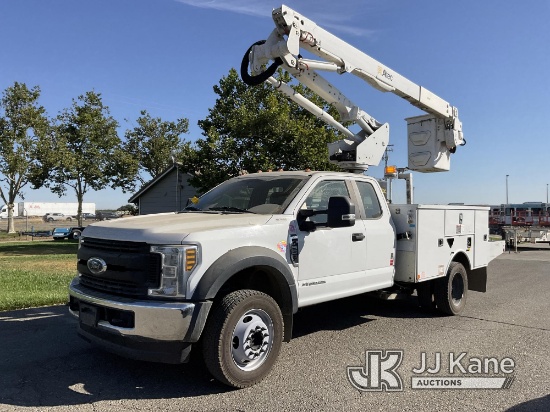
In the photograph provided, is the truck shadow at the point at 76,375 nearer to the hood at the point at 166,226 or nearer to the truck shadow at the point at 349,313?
the hood at the point at 166,226

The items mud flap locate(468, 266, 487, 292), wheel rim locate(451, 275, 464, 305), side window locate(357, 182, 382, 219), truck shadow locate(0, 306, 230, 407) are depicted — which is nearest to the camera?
truck shadow locate(0, 306, 230, 407)

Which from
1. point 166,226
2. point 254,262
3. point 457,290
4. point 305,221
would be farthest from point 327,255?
point 457,290

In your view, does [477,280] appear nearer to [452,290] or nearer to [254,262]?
[452,290]

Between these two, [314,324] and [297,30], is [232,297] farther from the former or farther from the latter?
[297,30]

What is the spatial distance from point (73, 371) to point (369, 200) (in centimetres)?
386

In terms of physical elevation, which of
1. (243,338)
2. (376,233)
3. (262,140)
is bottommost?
(243,338)

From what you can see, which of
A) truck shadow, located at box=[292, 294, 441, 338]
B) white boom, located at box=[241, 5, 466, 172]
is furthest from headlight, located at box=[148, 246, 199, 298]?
white boom, located at box=[241, 5, 466, 172]

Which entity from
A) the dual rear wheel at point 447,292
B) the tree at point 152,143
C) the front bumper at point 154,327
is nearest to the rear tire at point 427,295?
the dual rear wheel at point 447,292

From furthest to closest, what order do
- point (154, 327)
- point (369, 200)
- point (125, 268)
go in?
1. point (369, 200)
2. point (125, 268)
3. point (154, 327)

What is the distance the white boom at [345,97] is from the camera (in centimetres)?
632

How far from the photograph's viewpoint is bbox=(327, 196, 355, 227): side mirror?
4.55 m

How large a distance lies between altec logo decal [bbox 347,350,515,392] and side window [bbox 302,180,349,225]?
1.59 m

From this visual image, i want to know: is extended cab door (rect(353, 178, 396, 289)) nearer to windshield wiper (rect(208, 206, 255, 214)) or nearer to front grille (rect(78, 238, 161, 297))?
windshield wiper (rect(208, 206, 255, 214))

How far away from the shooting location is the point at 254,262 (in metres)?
4.07
